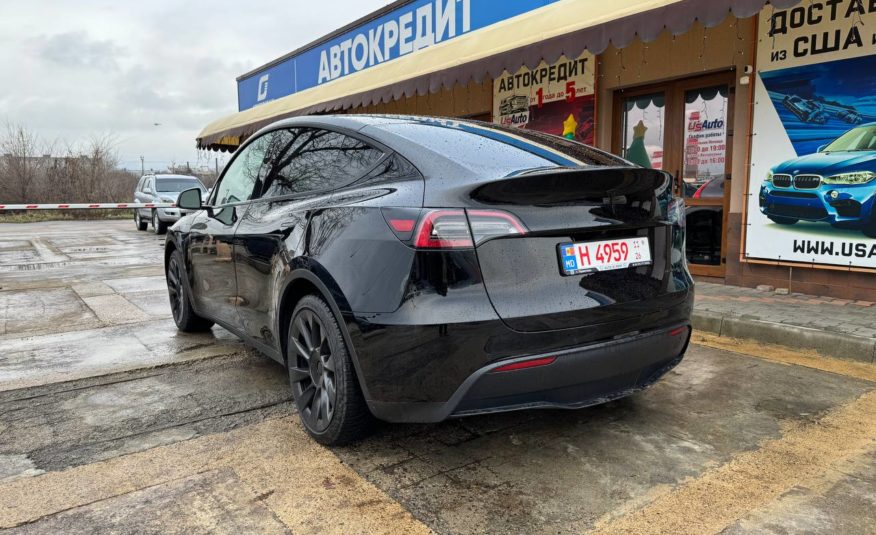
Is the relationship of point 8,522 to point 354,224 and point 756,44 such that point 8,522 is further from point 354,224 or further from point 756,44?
point 756,44

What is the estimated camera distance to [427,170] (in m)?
2.52

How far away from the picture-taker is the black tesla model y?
2.29 m

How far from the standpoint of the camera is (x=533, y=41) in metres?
6.79

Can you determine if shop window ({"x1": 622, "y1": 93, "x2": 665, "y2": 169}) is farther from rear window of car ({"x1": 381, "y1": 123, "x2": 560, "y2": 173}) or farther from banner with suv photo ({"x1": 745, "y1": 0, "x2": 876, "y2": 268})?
rear window of car ({"x1": 381, "y1": 123, "x2": 560, "y2": 173})

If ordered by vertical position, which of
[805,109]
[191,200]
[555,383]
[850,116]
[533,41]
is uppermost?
[533,41]

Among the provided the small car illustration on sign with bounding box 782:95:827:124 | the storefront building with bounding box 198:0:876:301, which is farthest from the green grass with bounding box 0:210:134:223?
the small car illustration on sign with bounding box 782:95:827:124

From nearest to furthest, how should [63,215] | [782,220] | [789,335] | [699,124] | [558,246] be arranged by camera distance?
[558,246], [789,335], [782,220], [699,124], [63,215]

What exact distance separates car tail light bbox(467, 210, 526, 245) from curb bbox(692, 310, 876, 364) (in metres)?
3.25

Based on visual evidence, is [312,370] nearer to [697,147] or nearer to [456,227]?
[456,227]

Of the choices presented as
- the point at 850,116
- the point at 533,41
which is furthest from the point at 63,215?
the point at 850,116

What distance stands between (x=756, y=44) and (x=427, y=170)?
537cm

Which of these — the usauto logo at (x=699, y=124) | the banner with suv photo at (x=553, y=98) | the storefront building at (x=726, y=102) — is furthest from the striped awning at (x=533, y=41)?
the usauto logo at (x=699, y=124)

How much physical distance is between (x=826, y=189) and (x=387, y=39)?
28.9 ft

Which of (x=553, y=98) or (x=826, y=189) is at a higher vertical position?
(x=553, y=98)
